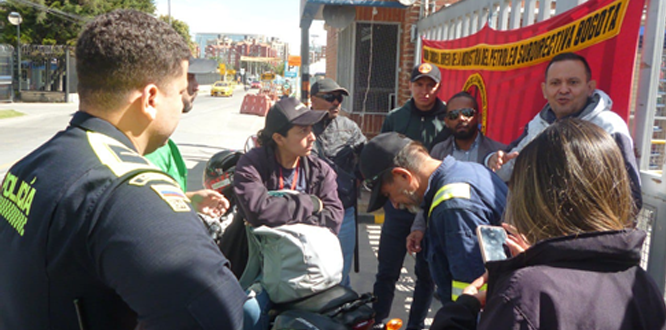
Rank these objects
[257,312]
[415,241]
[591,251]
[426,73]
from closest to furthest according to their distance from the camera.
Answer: [591,251]
[257,312]
[415,241]
[426,73]

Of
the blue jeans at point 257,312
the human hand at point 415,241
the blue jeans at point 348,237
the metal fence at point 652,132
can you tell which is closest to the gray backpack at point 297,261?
the blue jeans at point 257,312

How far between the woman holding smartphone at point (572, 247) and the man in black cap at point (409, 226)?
6.99ft

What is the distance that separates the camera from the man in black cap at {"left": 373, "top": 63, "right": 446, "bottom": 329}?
3652mm

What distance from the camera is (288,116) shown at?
324 cm

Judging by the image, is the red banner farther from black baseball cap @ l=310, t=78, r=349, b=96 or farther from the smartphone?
the smartphone

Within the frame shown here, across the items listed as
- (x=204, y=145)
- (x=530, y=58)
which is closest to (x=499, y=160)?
(x=530, y=58)

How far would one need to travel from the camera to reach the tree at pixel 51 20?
110 ft

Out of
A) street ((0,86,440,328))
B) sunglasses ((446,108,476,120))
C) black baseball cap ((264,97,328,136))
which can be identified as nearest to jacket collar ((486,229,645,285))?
black baseball cap ((264,97,328,136))

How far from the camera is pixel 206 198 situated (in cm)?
251

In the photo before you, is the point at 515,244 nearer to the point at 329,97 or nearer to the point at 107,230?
the point at 107,230

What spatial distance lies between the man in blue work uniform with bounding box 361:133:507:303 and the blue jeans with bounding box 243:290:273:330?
0.72m

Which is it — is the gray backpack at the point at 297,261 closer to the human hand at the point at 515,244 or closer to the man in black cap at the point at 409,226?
the man in black cap at the point at 409,226

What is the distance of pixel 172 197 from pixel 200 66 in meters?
1.76

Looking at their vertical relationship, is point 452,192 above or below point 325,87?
below
